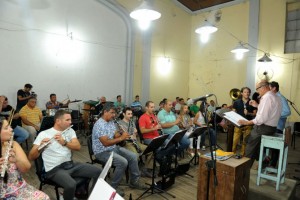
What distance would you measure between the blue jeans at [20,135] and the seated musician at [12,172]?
2.93 meters

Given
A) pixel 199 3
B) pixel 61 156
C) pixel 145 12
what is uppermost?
pixel 199 3

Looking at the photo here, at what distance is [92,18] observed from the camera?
787 cm

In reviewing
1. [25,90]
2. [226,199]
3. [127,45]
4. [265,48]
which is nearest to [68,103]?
[25,90]

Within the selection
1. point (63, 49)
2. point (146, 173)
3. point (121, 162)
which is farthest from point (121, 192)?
point (63, 49)

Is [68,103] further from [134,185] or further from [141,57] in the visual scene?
[134,185]

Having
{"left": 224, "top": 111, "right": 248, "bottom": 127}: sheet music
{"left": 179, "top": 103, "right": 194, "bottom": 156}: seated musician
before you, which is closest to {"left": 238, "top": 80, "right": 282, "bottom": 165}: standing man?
{"left": 224, "top": 111, "right": 248, "bottom": 127}: sheet music

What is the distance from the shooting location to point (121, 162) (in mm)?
3188

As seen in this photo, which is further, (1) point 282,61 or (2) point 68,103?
(1) point 282,61

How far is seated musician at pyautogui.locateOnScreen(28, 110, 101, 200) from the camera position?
242 centimetres

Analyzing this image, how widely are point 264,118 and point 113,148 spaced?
2.33m

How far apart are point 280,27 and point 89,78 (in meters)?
7.53

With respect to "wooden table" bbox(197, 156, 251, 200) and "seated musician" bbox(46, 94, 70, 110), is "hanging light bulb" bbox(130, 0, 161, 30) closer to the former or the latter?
"wooden table" bbox(197, 156, 251, 200)

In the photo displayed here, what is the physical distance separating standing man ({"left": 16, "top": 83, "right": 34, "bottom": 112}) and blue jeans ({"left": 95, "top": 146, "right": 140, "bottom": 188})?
3.78 m

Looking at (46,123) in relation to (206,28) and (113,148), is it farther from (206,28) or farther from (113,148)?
(206,28)
